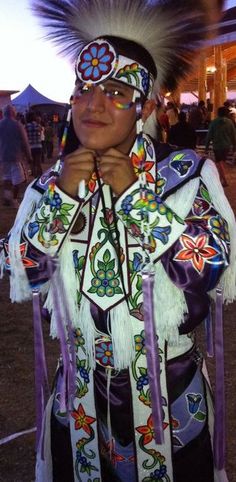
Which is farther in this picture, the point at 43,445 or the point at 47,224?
the point at 43,445

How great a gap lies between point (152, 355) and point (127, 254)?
0.94ft

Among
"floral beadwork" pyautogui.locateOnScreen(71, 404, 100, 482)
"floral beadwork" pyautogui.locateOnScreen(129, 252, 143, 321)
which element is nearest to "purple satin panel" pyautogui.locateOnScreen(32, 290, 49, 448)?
"floral beadwork" pyautogui.locateOnScreen(71, 404, 100, 482)

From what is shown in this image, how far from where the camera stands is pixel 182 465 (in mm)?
1622

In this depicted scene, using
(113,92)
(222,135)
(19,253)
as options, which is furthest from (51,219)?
(222,135)

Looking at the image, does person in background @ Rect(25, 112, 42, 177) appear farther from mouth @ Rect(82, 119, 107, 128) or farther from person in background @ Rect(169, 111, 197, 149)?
mouth @ Rect(82, 119, 107, 128)

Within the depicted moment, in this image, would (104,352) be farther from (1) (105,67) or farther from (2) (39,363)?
(1) (105,67)

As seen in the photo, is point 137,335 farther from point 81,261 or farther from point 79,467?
point 79,467

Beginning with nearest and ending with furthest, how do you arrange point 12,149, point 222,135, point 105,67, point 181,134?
point 105,67
point 12,149
point 181,134
point 222,135

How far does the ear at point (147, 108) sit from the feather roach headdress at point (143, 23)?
3.8 inches

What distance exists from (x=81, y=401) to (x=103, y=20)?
44.4 inches

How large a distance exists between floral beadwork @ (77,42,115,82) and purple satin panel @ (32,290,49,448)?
2.09ft

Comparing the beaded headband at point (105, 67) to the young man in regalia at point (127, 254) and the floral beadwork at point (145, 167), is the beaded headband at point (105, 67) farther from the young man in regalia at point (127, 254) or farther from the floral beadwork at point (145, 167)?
the floral beadwork at point (145, 167)

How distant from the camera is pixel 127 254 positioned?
59.2 inches

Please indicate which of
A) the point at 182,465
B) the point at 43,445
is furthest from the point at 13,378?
the point at 182,465
